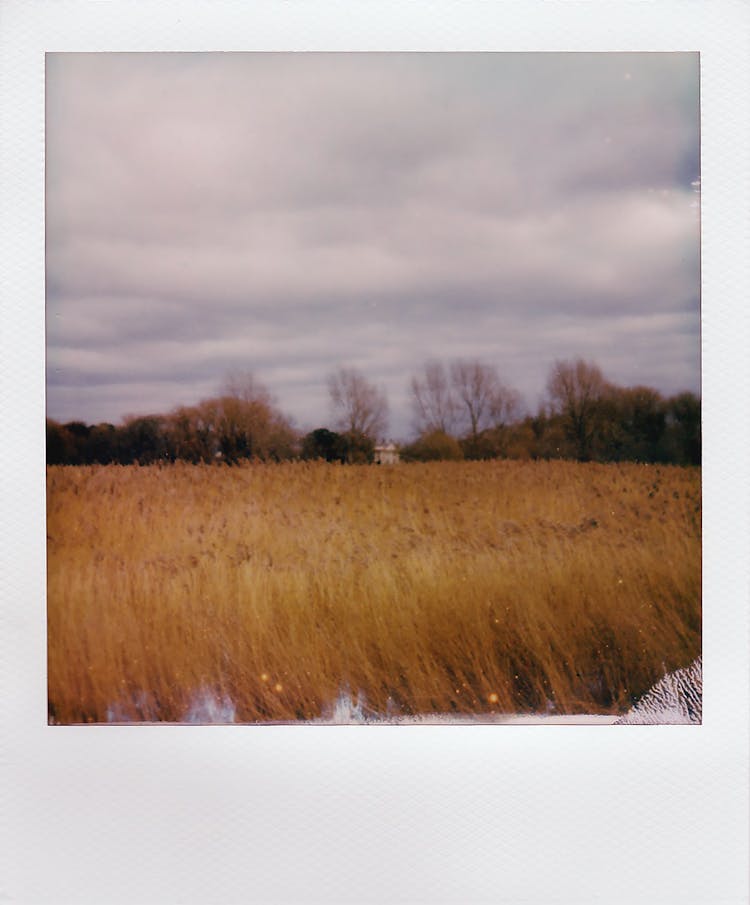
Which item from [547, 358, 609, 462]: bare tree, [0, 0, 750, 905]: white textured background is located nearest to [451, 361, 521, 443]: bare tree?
[547, 358, 609, 462]: bare tree

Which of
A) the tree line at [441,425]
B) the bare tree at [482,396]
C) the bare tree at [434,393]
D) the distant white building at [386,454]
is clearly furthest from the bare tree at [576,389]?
the distant white building at [386,454]

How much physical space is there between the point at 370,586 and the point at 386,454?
0.39 m

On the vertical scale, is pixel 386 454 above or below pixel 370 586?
Result: above

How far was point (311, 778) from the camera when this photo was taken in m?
1.96

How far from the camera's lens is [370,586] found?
206 centimetres

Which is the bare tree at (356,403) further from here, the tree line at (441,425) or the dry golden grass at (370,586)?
the dry golden grass at (370,586)

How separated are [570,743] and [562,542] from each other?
555mm

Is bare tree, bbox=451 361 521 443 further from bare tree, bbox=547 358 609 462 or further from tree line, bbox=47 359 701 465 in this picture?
bare tree, bbox=547 358 609 462

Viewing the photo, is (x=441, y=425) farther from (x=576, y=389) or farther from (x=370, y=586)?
(x=370, y=586)

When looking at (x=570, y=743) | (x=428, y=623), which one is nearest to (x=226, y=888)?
(x=428, y=623)

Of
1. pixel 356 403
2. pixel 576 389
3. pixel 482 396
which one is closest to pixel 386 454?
pixel 356 403

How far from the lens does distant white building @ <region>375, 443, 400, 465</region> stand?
2.08 metres

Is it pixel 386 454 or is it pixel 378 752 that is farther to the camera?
pixel 386 454

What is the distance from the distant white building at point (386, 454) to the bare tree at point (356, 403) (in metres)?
0.05
